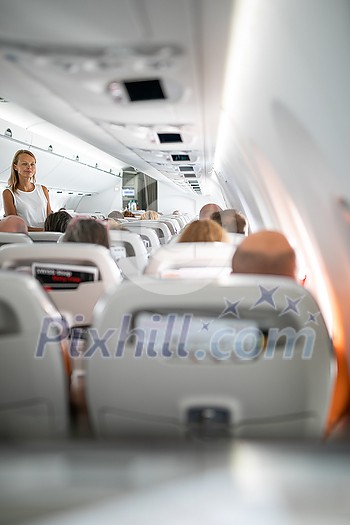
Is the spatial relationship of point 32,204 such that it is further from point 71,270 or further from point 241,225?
point 71,270

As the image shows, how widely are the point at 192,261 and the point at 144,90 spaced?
991mm

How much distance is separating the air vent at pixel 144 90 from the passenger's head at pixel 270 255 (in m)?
1.25

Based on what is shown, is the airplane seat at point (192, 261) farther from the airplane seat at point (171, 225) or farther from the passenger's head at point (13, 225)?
the airplane seat at point (171, 225)

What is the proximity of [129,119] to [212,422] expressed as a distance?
326 centimetres

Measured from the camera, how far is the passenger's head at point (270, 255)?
95.7 inches

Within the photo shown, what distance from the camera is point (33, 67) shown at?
3.25 meters

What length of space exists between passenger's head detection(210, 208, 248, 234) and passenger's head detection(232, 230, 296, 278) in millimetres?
1932

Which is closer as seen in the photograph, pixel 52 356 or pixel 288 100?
pixel 52 356

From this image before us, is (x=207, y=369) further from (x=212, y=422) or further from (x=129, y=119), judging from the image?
(x=129, y=119)

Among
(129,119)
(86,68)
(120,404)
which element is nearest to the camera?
(120,404)

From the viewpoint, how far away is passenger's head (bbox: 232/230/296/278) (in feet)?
7.97

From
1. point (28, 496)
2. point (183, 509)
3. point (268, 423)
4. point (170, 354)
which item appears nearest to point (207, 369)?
point (170, 354)

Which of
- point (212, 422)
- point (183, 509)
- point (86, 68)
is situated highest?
point (86, 68)

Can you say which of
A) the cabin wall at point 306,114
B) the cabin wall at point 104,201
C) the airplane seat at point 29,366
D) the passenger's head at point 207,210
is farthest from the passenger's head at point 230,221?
the cabin wall at point 104,201
